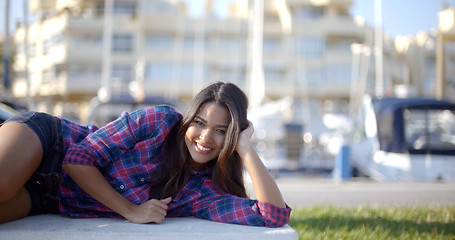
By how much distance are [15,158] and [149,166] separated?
753 mm

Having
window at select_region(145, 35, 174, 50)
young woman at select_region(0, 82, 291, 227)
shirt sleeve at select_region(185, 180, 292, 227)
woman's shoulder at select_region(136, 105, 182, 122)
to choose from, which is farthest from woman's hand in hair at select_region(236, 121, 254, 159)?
window at select_region(145, 35, 174, 50)

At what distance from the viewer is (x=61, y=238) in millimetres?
2252

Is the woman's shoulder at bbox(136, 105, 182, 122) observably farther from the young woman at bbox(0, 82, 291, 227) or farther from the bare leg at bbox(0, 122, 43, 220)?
the bare leg at bbox(0, 122, 43, 220)

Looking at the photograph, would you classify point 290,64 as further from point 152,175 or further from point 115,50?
point 152,175

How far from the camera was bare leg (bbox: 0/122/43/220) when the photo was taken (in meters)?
2.27

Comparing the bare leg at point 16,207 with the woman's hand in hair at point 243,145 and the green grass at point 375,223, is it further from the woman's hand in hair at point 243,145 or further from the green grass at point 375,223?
the green grass at point 375,223

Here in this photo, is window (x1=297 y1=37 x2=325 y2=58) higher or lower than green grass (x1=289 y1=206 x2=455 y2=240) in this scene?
higher

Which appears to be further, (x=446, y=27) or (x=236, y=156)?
(x=446, y=27)

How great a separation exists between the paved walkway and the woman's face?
12.9 ft

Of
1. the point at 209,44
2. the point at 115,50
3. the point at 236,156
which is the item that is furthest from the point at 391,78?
the point at 236,156

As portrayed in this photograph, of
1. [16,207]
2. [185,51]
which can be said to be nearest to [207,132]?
[16,207]

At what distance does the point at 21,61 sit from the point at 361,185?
4092 cm

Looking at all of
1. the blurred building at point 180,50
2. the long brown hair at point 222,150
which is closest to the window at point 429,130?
the long brown hair at point 222,150

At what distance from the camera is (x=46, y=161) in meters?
2.62
